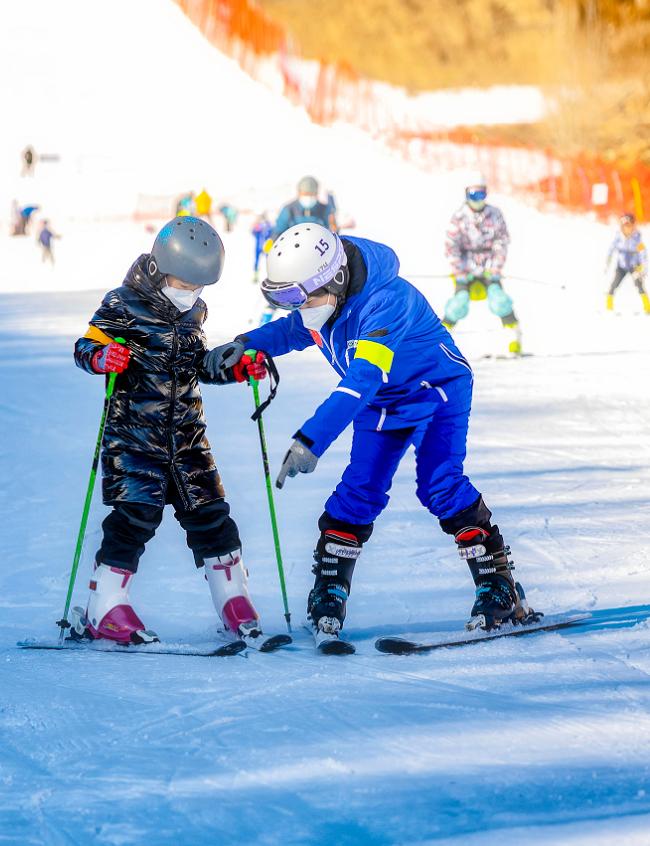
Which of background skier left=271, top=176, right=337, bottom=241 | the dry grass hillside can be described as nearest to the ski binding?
background skier left=271, top=176, right=337, bottom=241

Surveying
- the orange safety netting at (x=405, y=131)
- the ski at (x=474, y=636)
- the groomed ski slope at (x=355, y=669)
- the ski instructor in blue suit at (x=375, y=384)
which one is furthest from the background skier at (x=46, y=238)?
the ski at (x=474, y=636)

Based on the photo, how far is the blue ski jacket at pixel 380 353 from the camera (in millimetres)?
3320

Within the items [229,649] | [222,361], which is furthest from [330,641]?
[222,361]

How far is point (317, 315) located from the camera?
3.46 metres

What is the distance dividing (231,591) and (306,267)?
1.04m

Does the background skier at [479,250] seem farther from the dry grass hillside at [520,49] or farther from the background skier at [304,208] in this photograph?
the dry grass hillside at [520,49]

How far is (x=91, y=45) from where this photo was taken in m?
47.2

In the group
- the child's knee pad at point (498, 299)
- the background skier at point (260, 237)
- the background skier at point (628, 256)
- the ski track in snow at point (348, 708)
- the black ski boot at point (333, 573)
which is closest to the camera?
the ski track in snow at point (348, 708)

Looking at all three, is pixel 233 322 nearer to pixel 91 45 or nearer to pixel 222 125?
pixel 222 125

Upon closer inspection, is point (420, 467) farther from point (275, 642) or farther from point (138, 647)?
point (138, 647)

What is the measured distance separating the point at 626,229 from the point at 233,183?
897 inches

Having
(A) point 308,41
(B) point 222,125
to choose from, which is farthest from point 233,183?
(A) point 308,41

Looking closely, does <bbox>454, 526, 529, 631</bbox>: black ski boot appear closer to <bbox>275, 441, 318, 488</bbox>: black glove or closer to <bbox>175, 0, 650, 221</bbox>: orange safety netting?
<bbox>275, 441, 318, 488</bbox>: black glove

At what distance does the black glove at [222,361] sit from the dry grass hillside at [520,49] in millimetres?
32643
